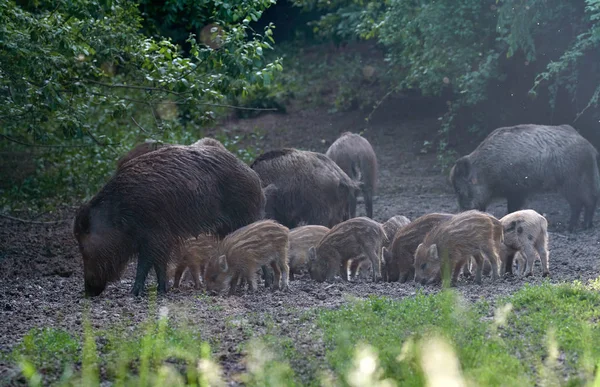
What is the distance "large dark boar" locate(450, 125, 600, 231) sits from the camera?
1333 cm

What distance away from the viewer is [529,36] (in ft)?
44.7

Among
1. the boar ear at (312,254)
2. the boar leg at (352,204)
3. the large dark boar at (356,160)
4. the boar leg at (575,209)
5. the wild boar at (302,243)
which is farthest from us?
the large dark boar at (356,160)

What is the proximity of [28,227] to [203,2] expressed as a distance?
171 inches

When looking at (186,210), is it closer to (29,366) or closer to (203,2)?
(203,2)

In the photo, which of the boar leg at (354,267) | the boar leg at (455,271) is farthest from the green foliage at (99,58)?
the boar leg at (455,271)

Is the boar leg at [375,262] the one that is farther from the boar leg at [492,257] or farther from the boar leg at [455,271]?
the boar leg at [492,257]

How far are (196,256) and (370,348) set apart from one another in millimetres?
4154

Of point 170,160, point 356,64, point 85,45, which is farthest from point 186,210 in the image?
point 356,64

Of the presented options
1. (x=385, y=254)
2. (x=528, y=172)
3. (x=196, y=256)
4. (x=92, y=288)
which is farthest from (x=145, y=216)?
(x=528, y=172)

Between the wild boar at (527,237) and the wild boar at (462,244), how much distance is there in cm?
32

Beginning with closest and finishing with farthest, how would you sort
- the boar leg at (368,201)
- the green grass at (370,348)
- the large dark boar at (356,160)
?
the green grass at (370,348) → the boar leg at (368,201) → the large dark boar at (356,160)

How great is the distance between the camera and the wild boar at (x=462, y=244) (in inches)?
337

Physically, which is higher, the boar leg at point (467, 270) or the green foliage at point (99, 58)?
the green foliage at point (99, 58)

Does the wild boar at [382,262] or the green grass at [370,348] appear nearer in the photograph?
the green grass at [370,348]
